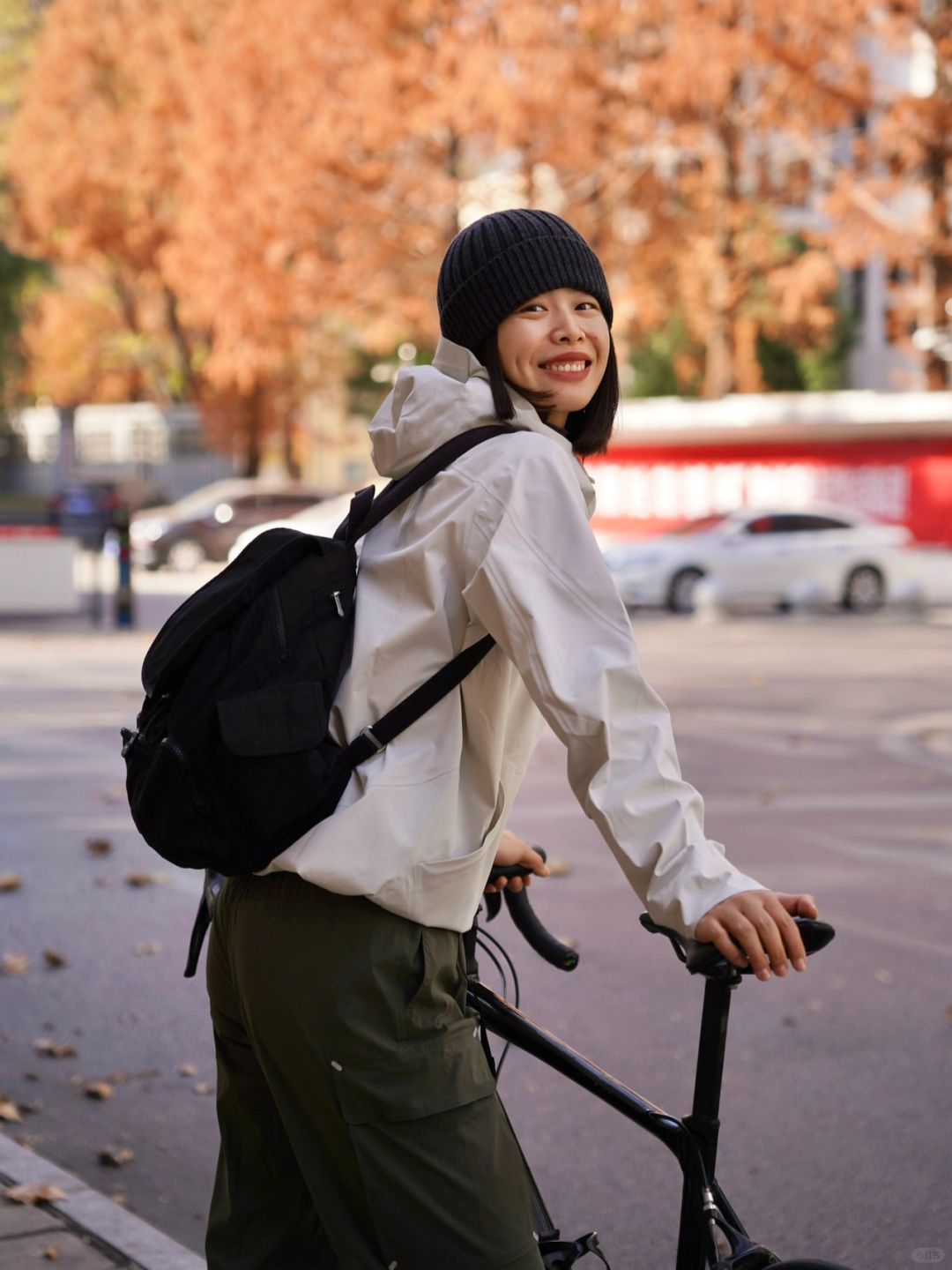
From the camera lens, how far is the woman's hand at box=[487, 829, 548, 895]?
9.41 ft

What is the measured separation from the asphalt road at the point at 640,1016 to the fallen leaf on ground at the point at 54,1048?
0.03 meters

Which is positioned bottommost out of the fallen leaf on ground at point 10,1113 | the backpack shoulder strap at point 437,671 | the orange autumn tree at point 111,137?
the fallen leaf on ground at point 10,1113

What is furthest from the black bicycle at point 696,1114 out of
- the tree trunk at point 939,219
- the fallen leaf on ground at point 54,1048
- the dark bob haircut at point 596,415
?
the tree trunk at point 939,219

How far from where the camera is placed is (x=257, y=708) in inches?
88.9

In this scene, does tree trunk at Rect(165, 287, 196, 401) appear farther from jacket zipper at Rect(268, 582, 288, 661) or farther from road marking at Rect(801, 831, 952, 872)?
jacket zipper at Rect(268, 582, 288, 661)

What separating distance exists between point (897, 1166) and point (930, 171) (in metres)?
28.7

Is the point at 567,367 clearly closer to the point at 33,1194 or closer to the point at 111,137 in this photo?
the point at 33,1194

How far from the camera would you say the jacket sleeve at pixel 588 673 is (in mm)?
2182

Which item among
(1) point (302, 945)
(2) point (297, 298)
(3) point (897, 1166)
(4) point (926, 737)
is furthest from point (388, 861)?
(2) point (297, 298)

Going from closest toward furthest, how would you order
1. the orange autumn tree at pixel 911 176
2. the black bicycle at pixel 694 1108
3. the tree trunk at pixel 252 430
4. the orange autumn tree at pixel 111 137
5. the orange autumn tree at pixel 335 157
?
the black bicycle at pixel 694 1108, the orange autumn tree at pixel 911 176, the orange autumn tree at pixel 335 157, the orange autumn tree at pixel 111 137, the tree trunk at pixel 252 430

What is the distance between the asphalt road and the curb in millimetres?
213

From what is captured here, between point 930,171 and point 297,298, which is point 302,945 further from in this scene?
point 297,298

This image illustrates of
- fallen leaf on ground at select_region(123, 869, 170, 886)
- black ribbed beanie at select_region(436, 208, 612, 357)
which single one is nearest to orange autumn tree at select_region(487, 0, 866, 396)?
fallen leaf on ground at select_region(123, 869, 170, 886)

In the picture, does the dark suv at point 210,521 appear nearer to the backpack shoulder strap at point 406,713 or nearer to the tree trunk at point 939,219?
the tree trunk at point 939,219
